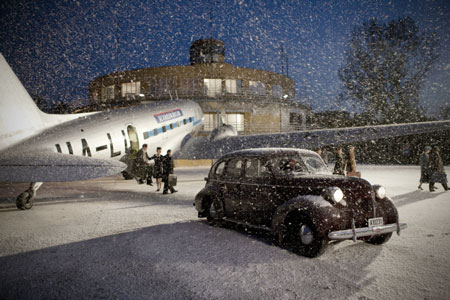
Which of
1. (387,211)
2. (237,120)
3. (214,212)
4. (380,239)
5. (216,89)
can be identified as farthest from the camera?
(216,89)

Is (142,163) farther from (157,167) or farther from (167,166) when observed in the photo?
(167,166)

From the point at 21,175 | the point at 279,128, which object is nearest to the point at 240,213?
the point at 21,175

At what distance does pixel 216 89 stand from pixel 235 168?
1317 inches

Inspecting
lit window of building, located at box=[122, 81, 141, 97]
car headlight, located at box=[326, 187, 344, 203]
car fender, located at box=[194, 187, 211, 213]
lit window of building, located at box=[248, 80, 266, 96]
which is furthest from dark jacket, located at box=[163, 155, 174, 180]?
lit window of building, located at box=[122, 81, 141, 97]

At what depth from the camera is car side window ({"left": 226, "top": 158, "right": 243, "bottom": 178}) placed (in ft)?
19.6

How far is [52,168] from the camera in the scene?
6.38m

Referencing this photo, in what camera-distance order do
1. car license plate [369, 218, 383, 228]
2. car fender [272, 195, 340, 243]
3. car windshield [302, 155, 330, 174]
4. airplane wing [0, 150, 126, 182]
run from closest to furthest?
1. car fender [272, 195, 340, 243]
2. car license plate [369, 218, 383, 228]
3. car windshield [302, 155, 330, 174]
4. airplane wing [0, 150, 126, 182]

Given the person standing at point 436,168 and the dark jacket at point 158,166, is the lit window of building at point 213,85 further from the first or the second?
the person standing at point 436,168

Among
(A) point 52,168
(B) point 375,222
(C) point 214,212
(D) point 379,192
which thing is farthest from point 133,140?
(B) point 375,222

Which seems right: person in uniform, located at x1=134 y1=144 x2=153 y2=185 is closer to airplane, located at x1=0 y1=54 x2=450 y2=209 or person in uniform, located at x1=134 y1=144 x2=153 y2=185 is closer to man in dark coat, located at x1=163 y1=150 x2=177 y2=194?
airplane, located at x1=0 y1=54 x2=450 y2=209

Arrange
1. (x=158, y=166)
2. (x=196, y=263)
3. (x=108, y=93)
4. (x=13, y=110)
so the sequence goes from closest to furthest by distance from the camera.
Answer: (x=196, y=263) → (x=13, y=110) → (x=158, y=166) → (x=108, y=93)

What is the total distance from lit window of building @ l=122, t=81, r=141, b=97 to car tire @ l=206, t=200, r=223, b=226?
3632 centimetres

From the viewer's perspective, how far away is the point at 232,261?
4.34 metres

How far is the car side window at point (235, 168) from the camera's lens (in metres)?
5.99
